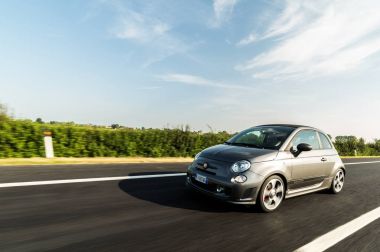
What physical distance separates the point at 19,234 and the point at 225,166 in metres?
3.42

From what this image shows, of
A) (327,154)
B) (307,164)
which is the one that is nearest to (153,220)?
(307,164)

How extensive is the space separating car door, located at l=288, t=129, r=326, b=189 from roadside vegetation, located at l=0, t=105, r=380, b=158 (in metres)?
9.67

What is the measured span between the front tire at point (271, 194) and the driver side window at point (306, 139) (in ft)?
3.19

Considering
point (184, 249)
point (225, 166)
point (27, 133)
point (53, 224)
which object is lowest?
point (184, 249)

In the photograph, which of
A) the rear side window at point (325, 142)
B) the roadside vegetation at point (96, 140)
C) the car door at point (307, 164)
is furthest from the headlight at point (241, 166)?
the roadside vegetation at point (96, 140)

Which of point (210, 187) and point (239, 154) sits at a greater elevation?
point (239, 154)

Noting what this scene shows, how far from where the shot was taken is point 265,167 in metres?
6.01

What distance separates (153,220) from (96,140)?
32.8 ft

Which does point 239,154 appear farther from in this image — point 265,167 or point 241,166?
point 265,167

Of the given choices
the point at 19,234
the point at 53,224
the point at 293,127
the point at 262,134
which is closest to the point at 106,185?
the point at 53,224

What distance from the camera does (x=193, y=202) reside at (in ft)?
20.8

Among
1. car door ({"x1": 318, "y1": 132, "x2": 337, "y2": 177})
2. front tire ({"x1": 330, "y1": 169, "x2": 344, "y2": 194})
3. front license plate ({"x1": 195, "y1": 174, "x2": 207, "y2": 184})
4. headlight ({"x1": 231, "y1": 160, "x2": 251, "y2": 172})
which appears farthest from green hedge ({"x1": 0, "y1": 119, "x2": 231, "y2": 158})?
front tire ({"x1": 330, "y1": 169, "x2": 344, "y2": 194})

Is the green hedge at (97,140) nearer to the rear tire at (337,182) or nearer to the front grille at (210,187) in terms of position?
the front grille at (210,187)

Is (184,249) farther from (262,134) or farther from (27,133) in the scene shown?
(27,133)
